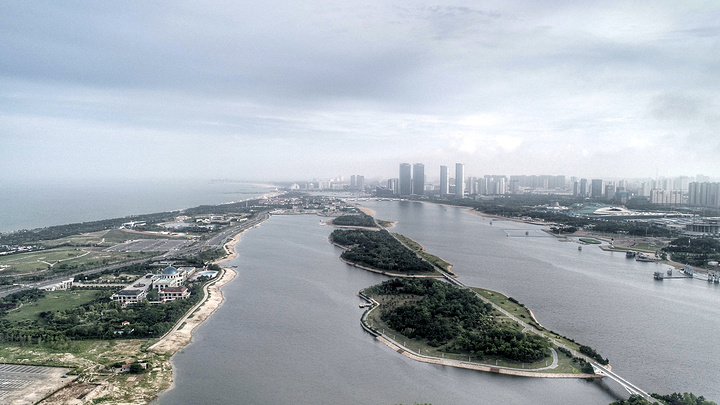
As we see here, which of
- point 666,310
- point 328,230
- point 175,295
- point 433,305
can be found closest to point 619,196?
point 328,230

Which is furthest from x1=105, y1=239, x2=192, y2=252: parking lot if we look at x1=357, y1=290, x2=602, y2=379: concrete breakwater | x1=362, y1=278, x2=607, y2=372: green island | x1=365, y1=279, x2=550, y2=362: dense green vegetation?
x1=357, y1=290, x2=602, y2=379: concrete breakwater

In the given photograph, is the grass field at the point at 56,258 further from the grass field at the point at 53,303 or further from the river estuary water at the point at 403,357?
the river estuary water at the point at 403,357

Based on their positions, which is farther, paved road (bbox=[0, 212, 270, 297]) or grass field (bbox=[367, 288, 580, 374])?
paved road (bbox=[0, 212, 270, 297])

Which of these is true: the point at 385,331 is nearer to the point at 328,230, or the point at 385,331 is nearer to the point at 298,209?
the point at 328,230

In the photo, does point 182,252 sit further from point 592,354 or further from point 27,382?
point 592,354

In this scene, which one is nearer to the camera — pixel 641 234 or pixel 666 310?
pixel 666 310

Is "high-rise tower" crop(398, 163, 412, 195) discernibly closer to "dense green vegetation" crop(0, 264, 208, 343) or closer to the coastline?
the coastline
